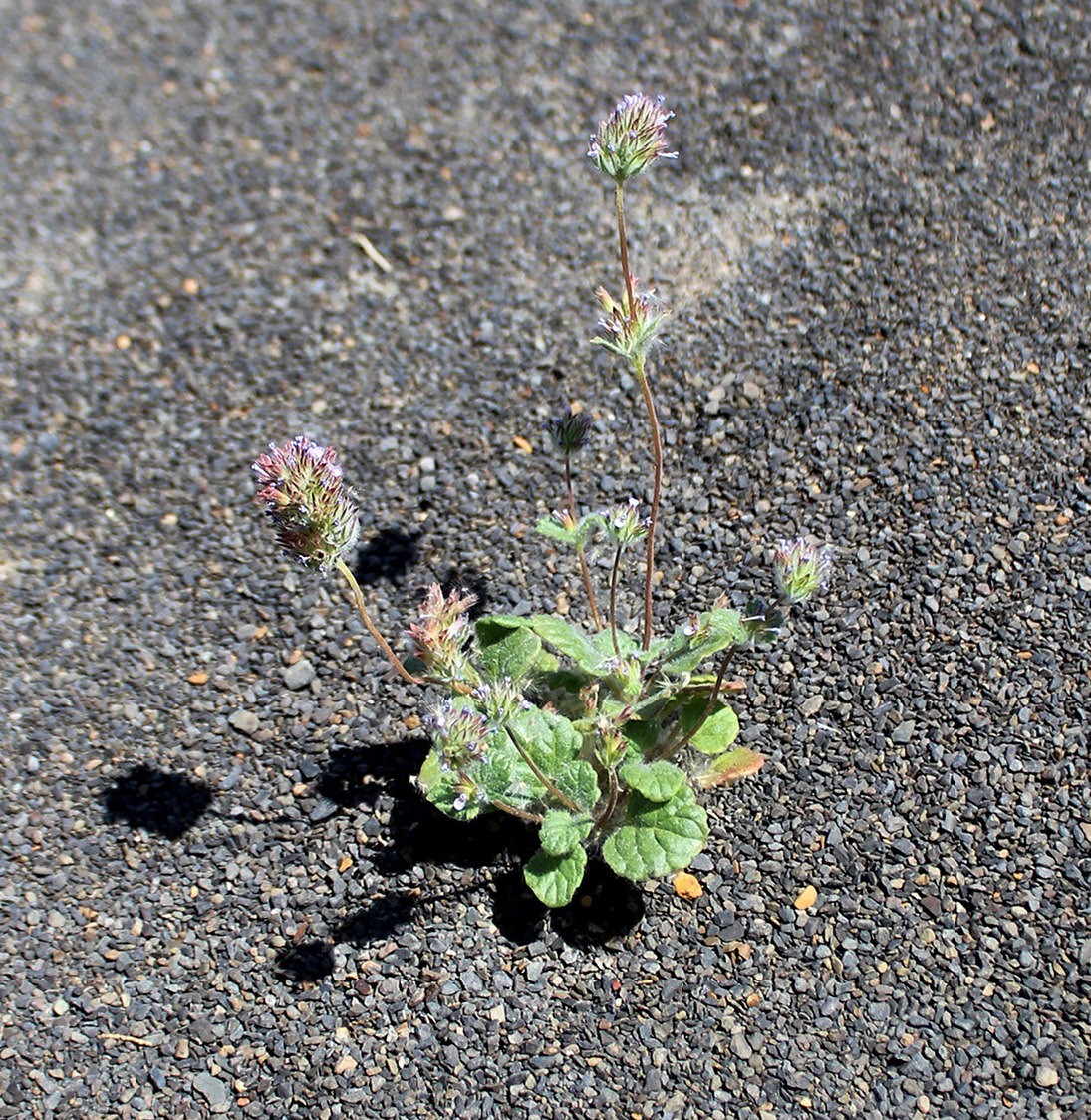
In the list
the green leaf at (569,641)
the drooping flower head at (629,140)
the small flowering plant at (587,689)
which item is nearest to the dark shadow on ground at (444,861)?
the small flowering plant at (587,689)

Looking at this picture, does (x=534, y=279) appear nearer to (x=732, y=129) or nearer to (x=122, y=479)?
(x=732, y=129)

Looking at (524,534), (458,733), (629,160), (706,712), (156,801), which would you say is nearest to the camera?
(458,733)

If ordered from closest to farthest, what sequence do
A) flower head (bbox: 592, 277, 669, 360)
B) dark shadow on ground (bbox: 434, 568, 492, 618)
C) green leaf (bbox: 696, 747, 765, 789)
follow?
1. flower head (bbox: 592, 277, 669, 360)
2. green leaf (bbox: 696, 747, 765, 789)
3. dark shadow on ground (bbox: 434, 568, 492, 618)

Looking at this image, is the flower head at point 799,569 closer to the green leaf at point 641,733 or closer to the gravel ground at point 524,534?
the green leaf at point 641,733

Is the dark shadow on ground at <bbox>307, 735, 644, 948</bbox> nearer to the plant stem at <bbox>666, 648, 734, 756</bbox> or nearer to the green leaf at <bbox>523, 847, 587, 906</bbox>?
the green leaf at <bbox>523, 847, 587, 906</bbox>

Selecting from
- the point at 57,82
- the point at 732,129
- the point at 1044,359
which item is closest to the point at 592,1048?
the point at 1044,359

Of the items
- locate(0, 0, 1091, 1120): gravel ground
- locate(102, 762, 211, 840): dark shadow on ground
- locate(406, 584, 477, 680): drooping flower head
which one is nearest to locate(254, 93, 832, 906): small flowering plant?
locate(406, 584, 477, 680): drooping flower head

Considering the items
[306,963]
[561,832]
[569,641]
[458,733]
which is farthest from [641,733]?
[306,963]

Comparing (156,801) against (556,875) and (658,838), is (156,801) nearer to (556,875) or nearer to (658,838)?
(556,875)
